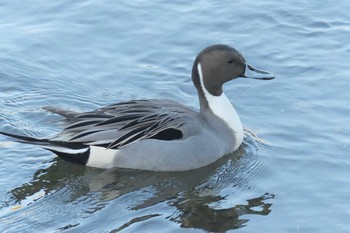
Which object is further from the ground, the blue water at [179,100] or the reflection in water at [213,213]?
the blue water at [179,100]

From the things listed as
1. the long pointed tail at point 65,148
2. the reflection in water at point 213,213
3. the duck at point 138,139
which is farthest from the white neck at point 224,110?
the long pointed tail at point 65,148

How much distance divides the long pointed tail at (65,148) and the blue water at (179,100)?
0.13m

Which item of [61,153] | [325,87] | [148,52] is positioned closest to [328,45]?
[325,87]

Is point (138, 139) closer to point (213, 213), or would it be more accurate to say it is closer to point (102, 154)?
point (102, 154)

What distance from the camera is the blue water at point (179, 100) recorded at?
7660 millimetres

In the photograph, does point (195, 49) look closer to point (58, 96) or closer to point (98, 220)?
point (58, 96)

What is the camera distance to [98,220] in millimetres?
7508

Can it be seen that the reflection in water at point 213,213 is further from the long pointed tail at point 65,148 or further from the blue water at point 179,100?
the long pointed tail at point 65,148

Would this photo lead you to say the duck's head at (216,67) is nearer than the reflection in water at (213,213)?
No

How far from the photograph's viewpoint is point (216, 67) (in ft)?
29.2

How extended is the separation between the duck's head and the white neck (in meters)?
0.03

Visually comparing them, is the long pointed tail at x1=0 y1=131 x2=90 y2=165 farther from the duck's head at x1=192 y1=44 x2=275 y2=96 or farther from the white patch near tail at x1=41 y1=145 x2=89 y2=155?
the duck's head at x1=192 y1=44 x2=275 y2=96

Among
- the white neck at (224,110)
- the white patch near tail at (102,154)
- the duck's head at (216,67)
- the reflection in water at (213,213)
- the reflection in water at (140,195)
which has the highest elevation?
the duck's head at (216,67)

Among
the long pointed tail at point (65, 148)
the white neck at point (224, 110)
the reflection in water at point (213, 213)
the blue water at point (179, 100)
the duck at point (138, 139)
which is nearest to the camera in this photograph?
the reflection in water at point (213, 213)
